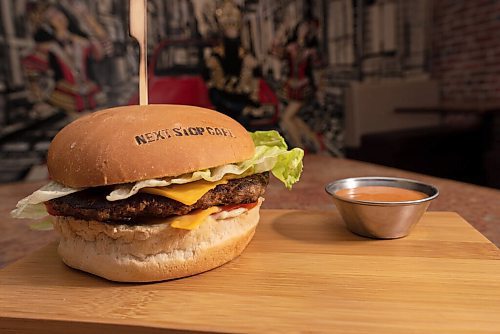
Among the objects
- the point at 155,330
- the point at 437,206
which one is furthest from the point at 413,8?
the point at 155,330

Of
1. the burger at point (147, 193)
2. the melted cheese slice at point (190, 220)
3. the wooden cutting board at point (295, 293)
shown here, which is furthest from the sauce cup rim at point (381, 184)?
the melted cheese slice at point (190, 220)

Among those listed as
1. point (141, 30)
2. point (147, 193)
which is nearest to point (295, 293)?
point (147, 193)

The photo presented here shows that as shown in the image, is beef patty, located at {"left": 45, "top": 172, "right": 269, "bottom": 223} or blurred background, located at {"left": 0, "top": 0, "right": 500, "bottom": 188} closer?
beef patty, located at {"left": 45, "top": 172, "right": 269, "bottom": 223}

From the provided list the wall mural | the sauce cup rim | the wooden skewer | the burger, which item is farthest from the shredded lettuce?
the wall mural

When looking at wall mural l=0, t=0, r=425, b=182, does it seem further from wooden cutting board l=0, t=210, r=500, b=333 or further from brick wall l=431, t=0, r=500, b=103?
wooden cutting board l=0, t=210, r=500, b=333

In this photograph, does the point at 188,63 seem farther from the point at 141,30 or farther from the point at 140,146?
the point at 140,146

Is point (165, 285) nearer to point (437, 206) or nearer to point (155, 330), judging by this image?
point (155, 330)

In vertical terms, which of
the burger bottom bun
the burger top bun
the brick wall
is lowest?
the burger bottom bun
